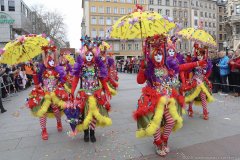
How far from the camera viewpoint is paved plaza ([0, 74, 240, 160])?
448 cm

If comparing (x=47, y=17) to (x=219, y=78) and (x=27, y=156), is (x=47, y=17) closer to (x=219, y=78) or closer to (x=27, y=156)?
(x=219, y=78)

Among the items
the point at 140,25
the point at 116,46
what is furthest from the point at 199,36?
the point at 116,46

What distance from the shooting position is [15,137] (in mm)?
5871

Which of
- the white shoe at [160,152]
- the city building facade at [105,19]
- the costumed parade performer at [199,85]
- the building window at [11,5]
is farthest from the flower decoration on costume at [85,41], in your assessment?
the city building facade at [105,19]

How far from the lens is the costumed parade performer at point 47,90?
220 inches

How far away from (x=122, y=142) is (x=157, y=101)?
4.48 ft

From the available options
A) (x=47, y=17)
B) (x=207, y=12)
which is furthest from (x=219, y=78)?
(x=207, y=12)

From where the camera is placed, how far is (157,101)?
4.18 meters

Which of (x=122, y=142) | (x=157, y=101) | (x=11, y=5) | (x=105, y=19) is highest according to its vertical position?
(x=11, y=5)

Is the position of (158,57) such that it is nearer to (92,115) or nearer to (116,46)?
(92,115)

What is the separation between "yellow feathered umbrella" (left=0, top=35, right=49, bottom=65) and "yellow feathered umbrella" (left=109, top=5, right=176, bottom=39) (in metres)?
2.21

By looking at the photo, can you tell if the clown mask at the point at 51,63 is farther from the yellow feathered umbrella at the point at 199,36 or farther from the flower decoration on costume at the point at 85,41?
the yellow feathered umbrella at the point at 199,36

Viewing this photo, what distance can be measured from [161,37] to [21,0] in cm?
4788

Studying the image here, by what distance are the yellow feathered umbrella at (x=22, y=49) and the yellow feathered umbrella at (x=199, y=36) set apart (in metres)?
2.93
